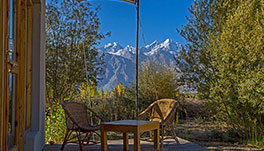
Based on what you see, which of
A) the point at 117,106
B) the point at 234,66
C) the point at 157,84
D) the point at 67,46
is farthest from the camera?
the point at 157,84

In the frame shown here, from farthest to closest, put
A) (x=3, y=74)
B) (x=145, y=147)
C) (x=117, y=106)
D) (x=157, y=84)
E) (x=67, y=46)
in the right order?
(x=157, y=84) → (x=117, y=106) → (x=67, y=46) → (x=145, y=147) → (x=3, y=74)

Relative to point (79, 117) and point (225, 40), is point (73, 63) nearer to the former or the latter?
point (79, 117)

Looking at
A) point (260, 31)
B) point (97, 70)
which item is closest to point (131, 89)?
point (97, 70)

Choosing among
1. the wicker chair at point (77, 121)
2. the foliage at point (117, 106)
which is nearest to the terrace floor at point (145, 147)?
the wicker chair at point (77, 121)

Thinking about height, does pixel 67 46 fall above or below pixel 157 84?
above

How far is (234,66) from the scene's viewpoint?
5676mm

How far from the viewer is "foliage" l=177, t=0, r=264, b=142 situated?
17.4 feet

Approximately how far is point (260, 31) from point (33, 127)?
412cm

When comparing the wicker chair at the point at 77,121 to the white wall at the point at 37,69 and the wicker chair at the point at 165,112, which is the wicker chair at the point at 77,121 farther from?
the wicker chair at the point at 165,112

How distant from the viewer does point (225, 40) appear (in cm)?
570

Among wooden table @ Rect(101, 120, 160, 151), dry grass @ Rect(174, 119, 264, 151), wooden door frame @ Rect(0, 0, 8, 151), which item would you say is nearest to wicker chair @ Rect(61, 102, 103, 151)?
wooden table @ Rect(101, 120, 160, 151)

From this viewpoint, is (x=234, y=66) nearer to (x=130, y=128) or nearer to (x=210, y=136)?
(x=210, y=136)

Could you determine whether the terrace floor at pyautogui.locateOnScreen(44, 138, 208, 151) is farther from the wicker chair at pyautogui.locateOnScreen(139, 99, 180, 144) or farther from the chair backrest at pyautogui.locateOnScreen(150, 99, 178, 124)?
the chair backrest at pyautogui.locateOnScreen(150, 99, 178, 124)

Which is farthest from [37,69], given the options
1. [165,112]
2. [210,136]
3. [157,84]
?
[157,84]
